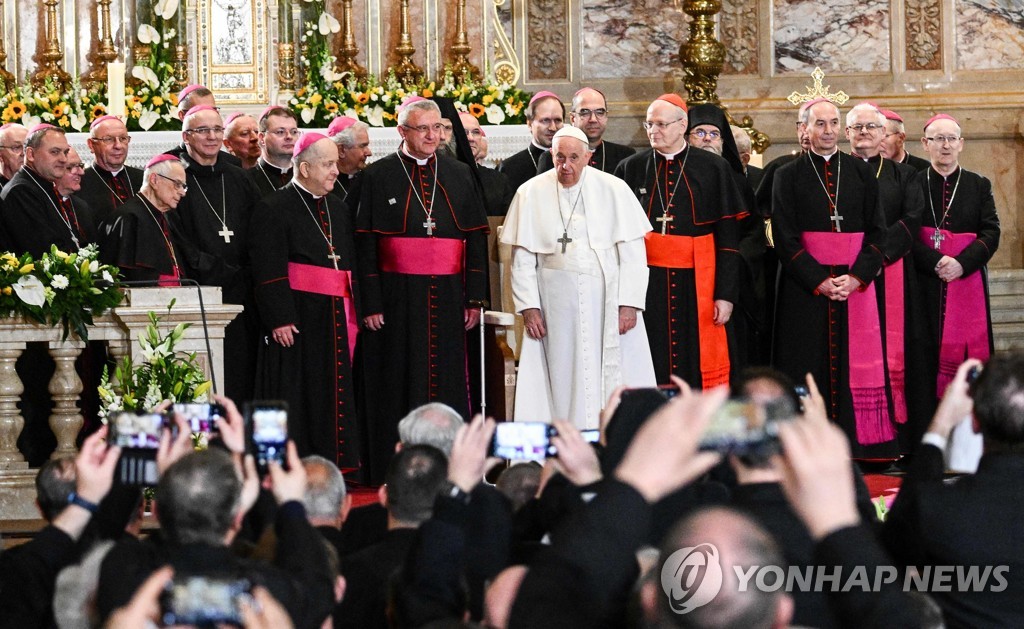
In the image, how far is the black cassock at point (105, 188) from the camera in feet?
28.6

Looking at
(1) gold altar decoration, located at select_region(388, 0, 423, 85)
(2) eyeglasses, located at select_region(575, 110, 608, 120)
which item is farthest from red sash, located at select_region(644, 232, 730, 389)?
(1) gold altar decoration, located at select_region(388, 0, 423, 85)

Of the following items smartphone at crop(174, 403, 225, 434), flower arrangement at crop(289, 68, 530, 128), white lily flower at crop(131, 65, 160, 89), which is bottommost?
smartphone at crop(174, 403, 225, 434)

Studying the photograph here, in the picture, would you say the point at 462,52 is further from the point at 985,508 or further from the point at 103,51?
the point at 985,508

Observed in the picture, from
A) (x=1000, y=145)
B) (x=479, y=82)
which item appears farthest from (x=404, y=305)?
(x=1000, y=145)

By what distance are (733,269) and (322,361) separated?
2.31 m

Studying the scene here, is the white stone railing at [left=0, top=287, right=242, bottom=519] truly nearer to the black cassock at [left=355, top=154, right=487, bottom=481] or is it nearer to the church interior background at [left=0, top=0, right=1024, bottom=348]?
the black cassock at [left=355, top=154, right=487, bottom=481]

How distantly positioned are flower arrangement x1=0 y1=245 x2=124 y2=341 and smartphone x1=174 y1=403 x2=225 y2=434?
291 centimetres

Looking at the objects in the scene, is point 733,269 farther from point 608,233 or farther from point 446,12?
point 446,12

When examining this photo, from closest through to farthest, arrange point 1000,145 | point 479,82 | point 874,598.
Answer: point 874,598
point 479,82
point 1000,145

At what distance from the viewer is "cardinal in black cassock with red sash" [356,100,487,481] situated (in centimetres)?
816

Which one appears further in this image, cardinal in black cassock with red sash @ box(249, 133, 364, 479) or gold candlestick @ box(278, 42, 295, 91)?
Answer: gold candlestick @ box(278, 42, 295, 91)

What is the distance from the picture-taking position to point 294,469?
3.38 meters

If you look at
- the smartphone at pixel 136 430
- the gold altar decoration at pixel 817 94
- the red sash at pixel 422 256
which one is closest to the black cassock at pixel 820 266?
the red sash at pixel 422 256

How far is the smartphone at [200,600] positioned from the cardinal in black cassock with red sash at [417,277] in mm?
5633
